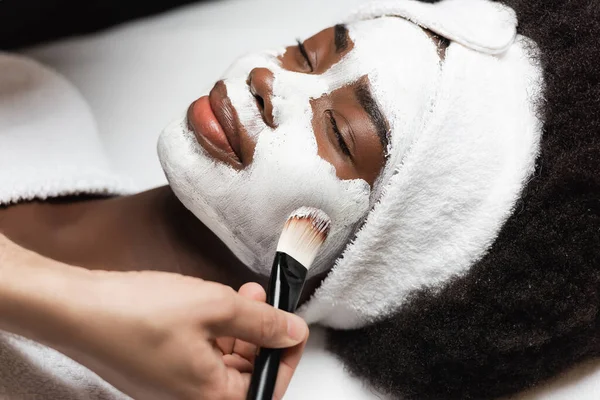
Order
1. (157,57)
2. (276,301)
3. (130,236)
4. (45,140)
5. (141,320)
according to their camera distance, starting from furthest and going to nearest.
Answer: (157,57)
(45,140)
(130,236)
(276,301)
(141,320)

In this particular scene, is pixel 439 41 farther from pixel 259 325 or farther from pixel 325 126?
pixel 259 325

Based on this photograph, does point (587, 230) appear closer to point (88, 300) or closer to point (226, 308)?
point (226, 308)

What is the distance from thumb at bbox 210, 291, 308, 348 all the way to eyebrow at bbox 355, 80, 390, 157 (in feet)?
0.93

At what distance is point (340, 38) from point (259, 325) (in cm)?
46

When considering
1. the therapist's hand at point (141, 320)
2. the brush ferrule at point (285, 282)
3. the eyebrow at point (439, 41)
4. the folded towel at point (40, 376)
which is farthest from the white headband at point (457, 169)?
the folded towel at point (40, 376)

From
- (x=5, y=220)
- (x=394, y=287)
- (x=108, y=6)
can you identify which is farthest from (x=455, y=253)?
(x=108, y=6)

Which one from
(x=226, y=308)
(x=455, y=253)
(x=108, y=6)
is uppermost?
(x=108, y=6)

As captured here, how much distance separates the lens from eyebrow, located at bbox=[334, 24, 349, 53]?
901 millimetres

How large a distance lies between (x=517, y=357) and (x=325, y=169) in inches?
14.8

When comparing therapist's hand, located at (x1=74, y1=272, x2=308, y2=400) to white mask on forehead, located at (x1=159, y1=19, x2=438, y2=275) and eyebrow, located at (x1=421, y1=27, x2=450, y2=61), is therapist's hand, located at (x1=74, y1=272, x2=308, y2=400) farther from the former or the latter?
eyebrow, located at (x1=421, y1=27, x2=450, y2=61)

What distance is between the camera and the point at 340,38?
914 mm

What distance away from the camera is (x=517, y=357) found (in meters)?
0.87

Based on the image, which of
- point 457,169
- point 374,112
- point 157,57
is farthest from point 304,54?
point 157,57

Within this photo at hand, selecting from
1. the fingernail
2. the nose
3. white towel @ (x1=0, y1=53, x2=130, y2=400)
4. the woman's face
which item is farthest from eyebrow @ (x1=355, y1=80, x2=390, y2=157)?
white towel @ (x1=0, y1=53, x2=130, y2=400)
